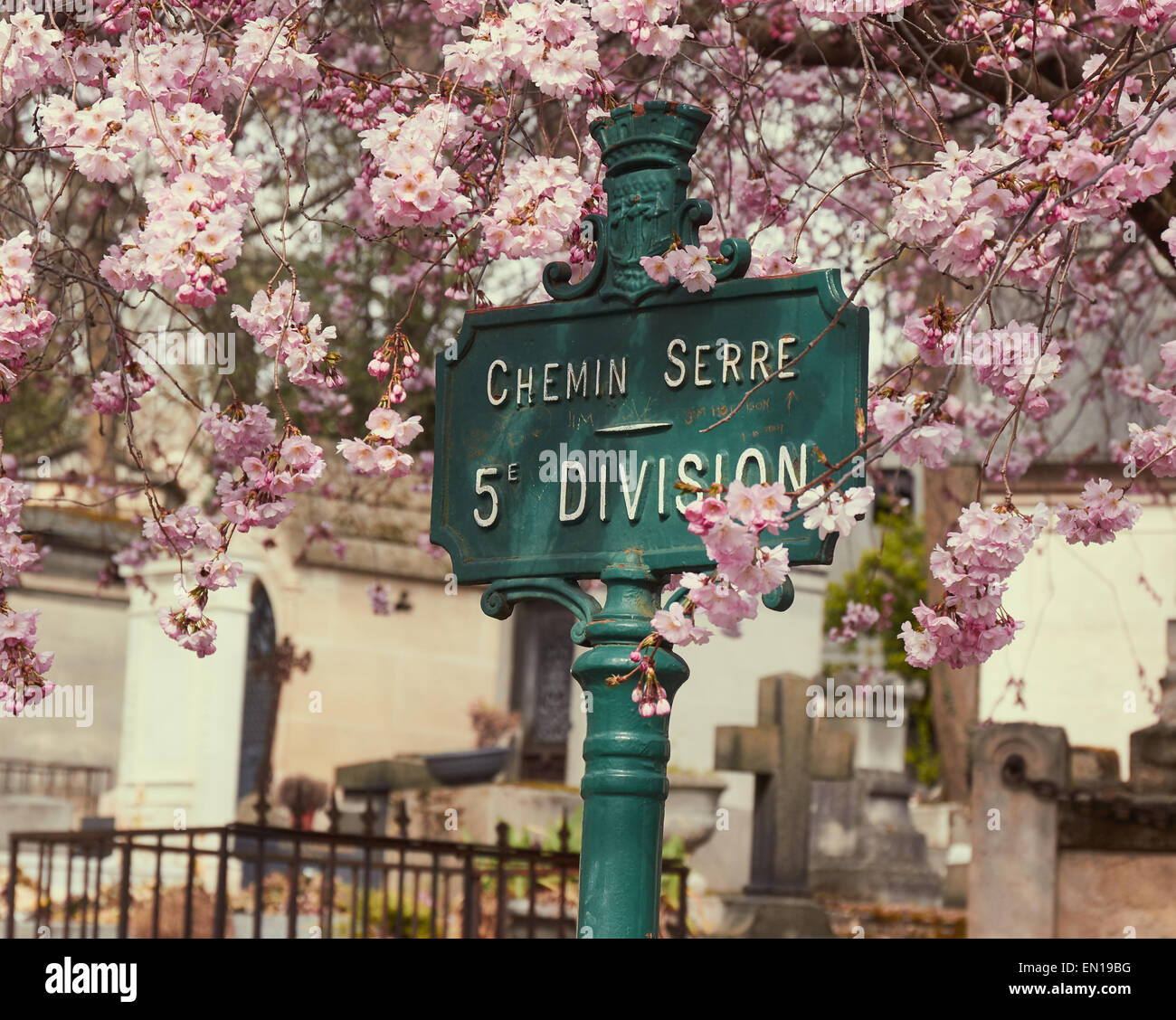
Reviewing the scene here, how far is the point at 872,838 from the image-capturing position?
16156 millimetres

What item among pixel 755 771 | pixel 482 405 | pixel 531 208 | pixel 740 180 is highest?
pixel 740 180

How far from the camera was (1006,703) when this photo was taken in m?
16.6

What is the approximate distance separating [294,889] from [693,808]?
236 inches

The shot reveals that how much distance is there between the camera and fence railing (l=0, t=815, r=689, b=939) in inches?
335

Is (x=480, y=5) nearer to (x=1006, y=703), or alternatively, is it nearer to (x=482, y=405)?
(x=482, y=405)

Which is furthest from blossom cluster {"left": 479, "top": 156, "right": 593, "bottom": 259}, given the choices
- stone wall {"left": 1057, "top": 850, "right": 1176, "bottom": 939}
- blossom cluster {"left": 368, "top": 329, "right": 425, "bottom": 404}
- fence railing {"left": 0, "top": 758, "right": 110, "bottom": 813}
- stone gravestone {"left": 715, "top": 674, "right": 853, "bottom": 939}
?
fence railing {"left": 0, "top": 758, "right": 110, "bottom": 813}

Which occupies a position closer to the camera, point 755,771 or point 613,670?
point 613,670

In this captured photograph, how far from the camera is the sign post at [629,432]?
12.7ft

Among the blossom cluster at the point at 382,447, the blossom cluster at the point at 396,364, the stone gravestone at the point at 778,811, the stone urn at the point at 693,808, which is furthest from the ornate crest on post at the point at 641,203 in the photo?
the stone urn at the point at 693,808

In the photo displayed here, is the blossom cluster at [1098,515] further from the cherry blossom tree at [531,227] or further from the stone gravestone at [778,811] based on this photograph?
the stone gravestone at [778,811]

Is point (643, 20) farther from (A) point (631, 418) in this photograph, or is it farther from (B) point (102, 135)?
(B) point (102, 135)
